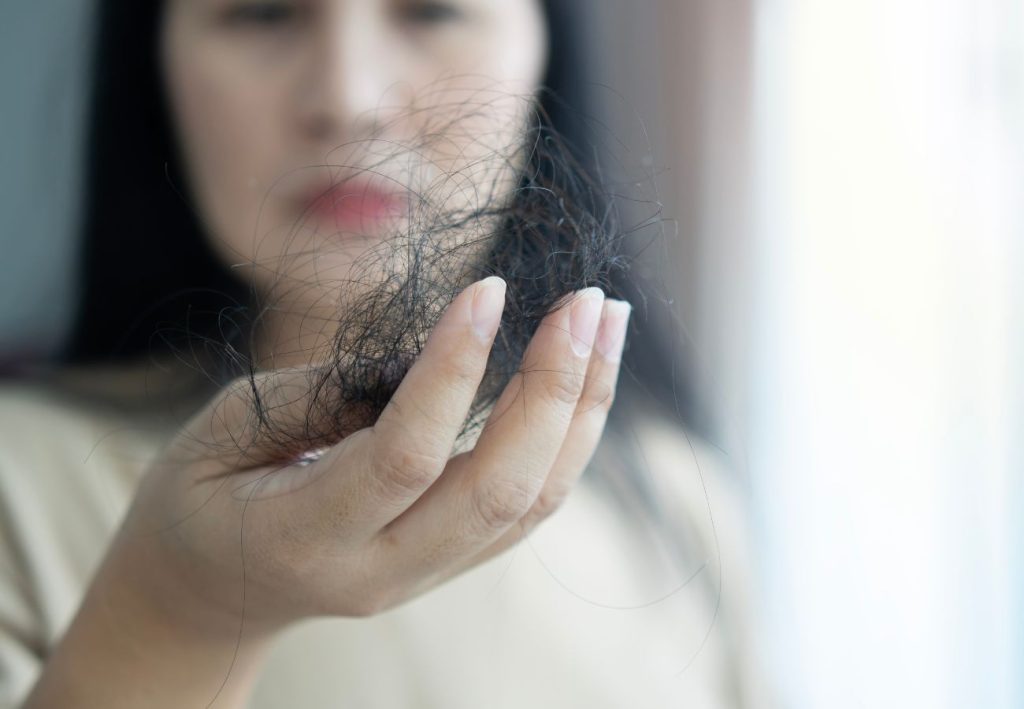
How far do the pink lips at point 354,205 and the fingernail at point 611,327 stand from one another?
0.60 feet

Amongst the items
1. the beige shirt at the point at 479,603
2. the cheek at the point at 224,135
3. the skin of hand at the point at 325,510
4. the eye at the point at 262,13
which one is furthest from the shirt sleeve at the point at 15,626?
the eye at the point at 262,13

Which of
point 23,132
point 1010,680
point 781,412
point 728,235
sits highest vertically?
point 23,132

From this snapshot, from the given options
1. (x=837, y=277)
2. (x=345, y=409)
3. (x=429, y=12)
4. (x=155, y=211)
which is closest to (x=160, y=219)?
(x=155, y=211)

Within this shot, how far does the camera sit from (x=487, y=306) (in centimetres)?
22

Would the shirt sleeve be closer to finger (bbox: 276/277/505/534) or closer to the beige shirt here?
the beige shirt

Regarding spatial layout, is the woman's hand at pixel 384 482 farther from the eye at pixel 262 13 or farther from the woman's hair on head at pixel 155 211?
the eye at pixel 262 13

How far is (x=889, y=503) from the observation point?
57 cm

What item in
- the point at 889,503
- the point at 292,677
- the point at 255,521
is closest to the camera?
the point at 255,521

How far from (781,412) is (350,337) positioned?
39cm

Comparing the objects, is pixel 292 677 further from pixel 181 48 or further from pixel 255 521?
pixel 181 48

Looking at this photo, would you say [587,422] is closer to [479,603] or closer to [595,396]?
[595,396]

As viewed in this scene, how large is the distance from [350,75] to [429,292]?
21 cm

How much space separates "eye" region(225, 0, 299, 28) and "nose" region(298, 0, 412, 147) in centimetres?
2

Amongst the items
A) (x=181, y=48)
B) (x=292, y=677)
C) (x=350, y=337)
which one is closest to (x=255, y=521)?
(x=350, y=337)
